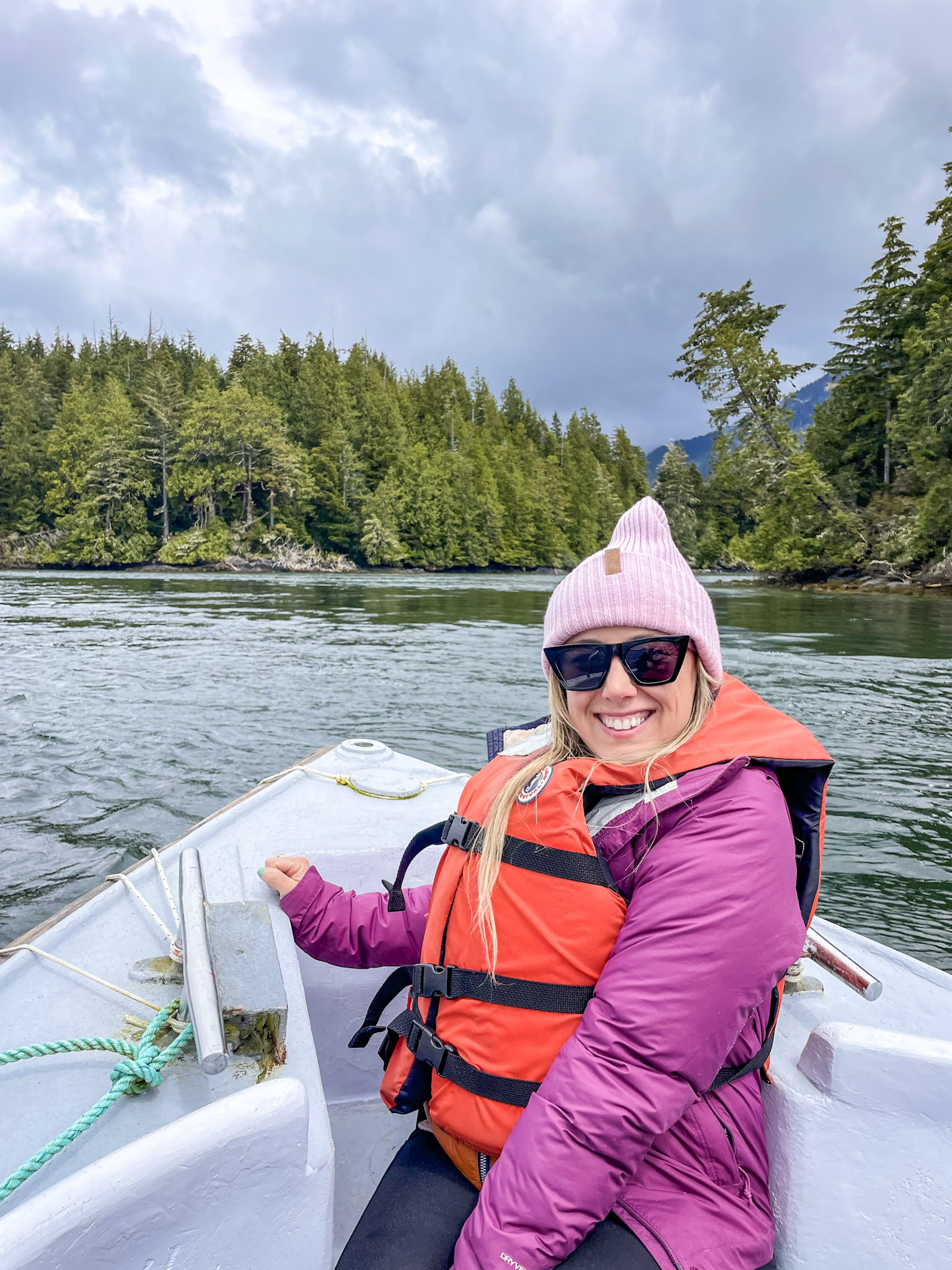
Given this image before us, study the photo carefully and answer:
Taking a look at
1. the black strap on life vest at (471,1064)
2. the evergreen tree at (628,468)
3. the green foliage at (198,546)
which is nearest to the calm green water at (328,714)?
the black strap on life vest at (471,1064)

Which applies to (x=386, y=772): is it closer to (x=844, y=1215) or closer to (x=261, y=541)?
(x=844, y=1215)

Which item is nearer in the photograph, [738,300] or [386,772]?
[386,772]

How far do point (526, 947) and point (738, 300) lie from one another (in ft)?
116

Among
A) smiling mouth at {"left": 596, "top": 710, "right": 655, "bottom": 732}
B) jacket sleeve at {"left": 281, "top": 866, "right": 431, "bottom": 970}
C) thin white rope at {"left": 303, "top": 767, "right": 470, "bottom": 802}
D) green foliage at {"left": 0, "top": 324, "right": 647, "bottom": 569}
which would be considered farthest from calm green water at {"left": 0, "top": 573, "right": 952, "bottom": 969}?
green foliage at {"left": 0, "top": 324, "right": 647, "bottom": 569}

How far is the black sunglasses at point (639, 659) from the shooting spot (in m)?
1.33

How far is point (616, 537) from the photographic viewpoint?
1.53 meters

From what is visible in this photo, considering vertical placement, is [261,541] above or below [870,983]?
above

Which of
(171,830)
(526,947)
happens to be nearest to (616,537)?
(526,947)

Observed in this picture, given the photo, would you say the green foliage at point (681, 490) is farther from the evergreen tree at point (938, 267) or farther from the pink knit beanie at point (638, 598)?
the pink knit beanie at point (638, 598)

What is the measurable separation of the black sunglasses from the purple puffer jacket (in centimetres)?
23

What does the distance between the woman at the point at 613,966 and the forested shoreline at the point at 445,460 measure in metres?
25.9

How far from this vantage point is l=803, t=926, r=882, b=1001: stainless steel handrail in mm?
1529

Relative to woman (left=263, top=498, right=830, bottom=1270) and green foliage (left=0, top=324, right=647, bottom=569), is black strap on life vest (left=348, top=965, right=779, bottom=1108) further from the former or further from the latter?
green foliage (left=0, top=324, right=647, bottom=569)

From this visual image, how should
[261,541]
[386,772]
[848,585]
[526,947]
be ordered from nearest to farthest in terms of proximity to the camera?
[526,947], [386,772], [848,585], [261,541]
